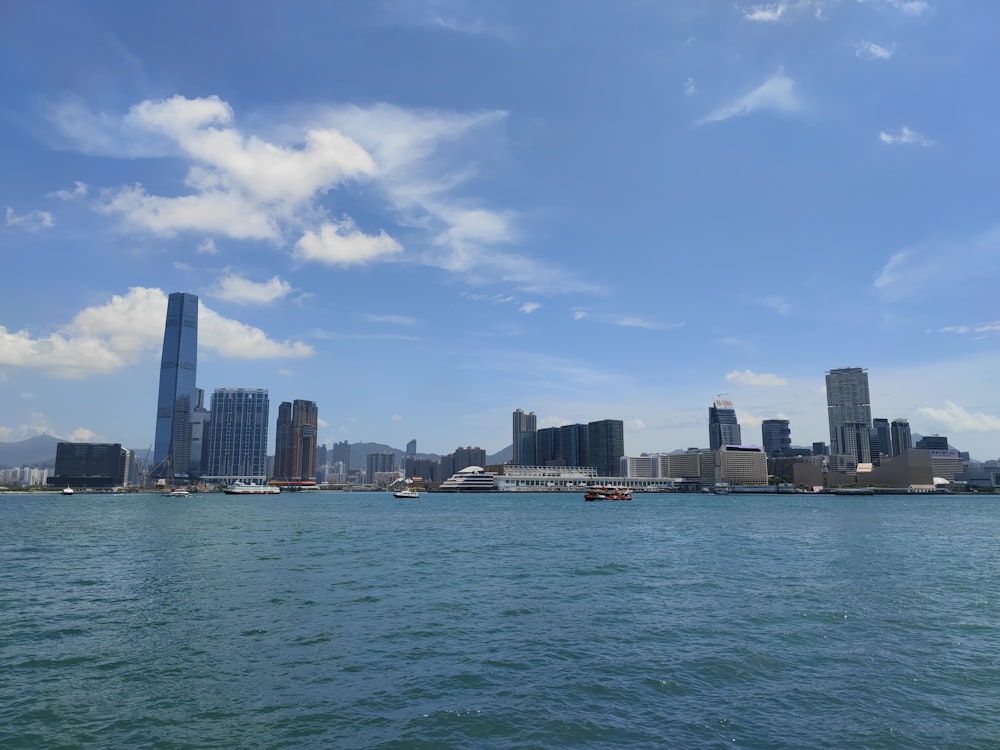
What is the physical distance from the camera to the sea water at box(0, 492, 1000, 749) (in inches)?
632

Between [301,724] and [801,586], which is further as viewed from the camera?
[801,586]

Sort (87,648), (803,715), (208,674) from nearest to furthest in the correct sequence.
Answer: (803,715) < (208,674) < (87,648)

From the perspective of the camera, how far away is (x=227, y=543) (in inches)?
2346

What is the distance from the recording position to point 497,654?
73.3ft

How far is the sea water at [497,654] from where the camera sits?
16.1m

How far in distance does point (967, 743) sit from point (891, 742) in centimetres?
188

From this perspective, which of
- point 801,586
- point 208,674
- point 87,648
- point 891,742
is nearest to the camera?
point 891,742

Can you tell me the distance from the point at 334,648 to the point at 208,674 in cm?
437

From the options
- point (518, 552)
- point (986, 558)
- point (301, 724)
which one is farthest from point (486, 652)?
point (986, 558)

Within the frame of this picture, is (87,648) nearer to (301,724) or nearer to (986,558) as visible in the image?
(301,724)

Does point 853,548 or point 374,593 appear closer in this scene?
point 374,593

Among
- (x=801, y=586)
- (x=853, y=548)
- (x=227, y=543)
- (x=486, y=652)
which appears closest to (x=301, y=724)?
(x=486, y=652)

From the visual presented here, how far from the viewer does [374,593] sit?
110 feet

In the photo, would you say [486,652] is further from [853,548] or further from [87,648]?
[853,548]
